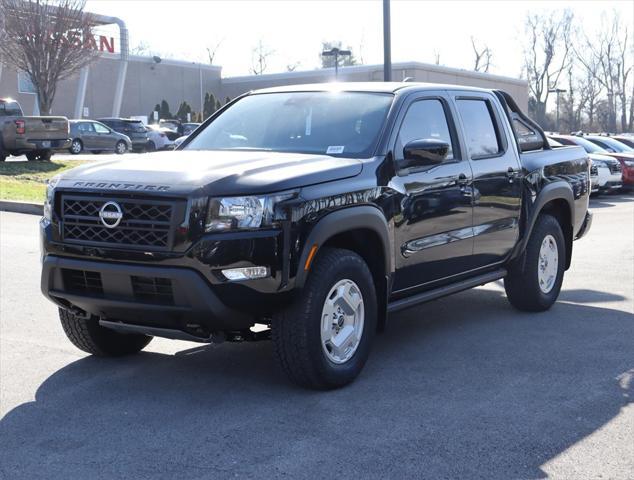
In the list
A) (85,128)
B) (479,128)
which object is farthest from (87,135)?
(479,128)

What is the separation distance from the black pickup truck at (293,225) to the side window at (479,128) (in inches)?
0.8

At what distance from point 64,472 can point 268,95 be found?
3.55 meters

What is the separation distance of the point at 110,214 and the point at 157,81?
208 ft

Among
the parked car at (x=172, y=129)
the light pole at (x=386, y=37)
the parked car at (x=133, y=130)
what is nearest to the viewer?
the light pole at (x=386, y=37)

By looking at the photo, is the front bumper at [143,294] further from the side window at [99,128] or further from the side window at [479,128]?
the side window at [99,128]

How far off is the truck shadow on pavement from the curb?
996cm

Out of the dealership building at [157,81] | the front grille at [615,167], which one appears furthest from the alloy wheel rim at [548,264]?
the dealership building at [157,81]

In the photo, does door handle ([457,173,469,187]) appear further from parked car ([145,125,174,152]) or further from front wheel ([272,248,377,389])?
parked car ([145,125,174,152])

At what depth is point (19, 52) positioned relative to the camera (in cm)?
3089

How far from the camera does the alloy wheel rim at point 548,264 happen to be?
25.3 ft

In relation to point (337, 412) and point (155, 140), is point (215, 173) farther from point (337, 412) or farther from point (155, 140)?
point (155, 140)

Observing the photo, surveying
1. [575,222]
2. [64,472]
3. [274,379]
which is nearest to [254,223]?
[274,379]

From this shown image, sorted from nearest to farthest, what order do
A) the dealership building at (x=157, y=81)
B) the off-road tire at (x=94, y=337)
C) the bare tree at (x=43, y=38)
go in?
1. the off-road tire at (x=94, y=337)
2. the bare tree at (x=43, y=38)
3. the dealership building at (x=157, y=81)

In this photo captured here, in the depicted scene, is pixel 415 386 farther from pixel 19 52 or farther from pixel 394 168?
pixel 19 52
